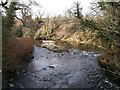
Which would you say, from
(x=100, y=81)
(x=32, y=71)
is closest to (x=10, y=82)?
(x=32, y=71)

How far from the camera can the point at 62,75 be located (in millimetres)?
17844

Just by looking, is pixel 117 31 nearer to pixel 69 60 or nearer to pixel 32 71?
pixel 32 71

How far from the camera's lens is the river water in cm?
1542

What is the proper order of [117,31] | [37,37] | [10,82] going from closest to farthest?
[117,31] < [10,82] < [37,37]

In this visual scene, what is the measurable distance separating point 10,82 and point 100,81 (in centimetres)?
633

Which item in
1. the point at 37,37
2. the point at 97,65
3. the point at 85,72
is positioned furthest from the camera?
the point at 37,37

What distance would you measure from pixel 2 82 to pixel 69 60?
10.6m

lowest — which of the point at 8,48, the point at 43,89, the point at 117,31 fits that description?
the point at 43,89

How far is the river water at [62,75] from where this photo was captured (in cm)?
1542

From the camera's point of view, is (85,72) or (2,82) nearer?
(2,82)

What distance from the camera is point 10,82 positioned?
15.4m

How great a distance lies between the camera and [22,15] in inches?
1076

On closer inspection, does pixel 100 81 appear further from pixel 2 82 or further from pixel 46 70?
pixel 2 82

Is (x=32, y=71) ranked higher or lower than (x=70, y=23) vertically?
lower
